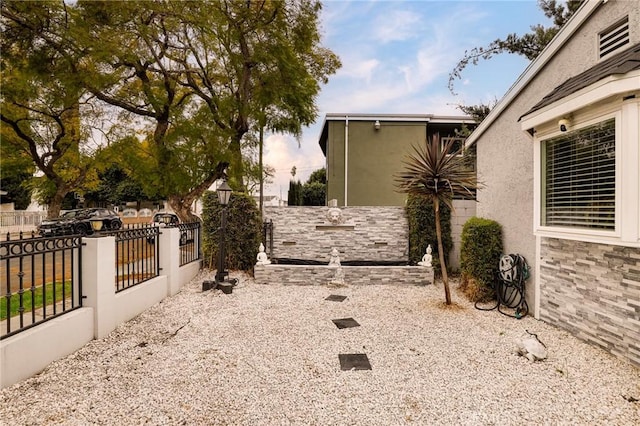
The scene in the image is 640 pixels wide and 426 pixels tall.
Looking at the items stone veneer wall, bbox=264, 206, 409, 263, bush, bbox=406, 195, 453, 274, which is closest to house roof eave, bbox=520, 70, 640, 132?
bush, bbox=406, 195, 453, 274

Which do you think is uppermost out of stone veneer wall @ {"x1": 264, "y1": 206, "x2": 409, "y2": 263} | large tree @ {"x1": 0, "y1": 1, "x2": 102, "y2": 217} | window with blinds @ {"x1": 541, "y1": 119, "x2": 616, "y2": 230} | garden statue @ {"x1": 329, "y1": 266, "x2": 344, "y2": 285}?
large tree @ {"x1": 0, "y1": 1, "x2": 102, "y2": 217}

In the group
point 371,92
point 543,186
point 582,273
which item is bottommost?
point 582,273

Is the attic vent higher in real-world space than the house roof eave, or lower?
higher

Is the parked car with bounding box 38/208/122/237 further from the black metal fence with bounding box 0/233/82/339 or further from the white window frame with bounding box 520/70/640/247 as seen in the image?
the white window frame with bounding box 520/70/640/247

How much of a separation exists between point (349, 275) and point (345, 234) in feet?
5.43

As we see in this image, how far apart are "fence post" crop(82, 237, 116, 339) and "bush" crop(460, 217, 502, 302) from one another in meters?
6.42

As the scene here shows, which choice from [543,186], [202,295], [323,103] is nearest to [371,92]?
[323,103]

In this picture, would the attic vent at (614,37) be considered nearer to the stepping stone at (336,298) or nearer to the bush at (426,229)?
the bush at (426,229)

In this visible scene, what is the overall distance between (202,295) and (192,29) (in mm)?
10313

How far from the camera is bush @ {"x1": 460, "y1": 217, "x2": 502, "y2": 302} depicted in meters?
6.11

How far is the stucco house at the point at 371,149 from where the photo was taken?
14734 millimetres

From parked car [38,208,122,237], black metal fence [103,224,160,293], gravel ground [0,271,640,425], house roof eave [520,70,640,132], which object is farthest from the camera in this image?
parked car [38,208,122,237]

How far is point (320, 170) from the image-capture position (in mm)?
31875

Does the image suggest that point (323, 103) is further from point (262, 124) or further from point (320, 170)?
point (320, 170)
